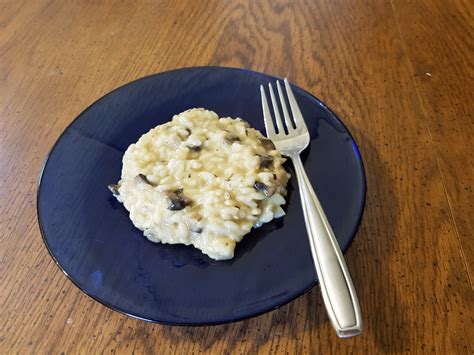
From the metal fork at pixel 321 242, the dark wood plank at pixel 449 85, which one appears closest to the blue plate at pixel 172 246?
the metal fork at pixel 321 242

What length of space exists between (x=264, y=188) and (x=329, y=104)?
0.46 metres

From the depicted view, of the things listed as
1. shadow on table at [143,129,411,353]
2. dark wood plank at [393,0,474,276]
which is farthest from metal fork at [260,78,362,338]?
dark wood plank at [393,0,474,276]

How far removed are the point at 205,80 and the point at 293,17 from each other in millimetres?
510

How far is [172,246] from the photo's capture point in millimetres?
821

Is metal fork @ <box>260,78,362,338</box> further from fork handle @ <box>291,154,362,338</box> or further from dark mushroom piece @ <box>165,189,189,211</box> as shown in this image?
dark mushroom piece @ <box>165,189,189,211</box>

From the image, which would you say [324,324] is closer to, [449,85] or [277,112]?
[277,112]

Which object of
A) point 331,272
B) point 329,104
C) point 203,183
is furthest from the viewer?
point 329,104

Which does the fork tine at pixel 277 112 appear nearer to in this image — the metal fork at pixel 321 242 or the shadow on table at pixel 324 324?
the metal fork at pixel 321 242

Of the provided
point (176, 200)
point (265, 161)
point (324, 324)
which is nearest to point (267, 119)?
point (265, 161)

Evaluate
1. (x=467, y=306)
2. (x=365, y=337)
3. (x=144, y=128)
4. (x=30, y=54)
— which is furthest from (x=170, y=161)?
(x=30, y=54)

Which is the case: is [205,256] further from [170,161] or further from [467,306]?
[467,306]

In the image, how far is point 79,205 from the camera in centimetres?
88

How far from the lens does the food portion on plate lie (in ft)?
2.64

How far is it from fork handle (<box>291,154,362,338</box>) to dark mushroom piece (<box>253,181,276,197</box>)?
0.06 metres
